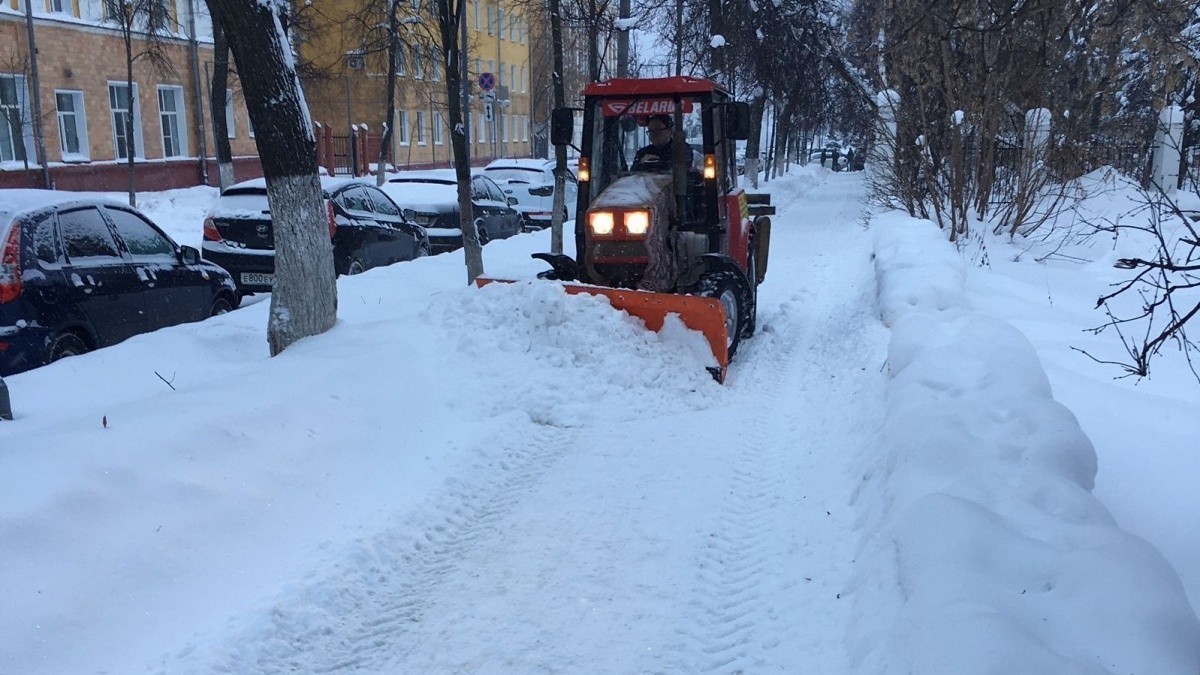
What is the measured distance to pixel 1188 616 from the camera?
2.95 m

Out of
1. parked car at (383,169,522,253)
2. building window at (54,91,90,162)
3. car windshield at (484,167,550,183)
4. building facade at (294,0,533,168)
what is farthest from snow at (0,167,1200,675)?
building window at (54,91,90,162)

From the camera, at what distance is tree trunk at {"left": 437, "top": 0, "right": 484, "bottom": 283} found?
32.2ft

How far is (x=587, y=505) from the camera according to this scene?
512 cm

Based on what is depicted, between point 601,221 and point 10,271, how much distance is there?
433 cm

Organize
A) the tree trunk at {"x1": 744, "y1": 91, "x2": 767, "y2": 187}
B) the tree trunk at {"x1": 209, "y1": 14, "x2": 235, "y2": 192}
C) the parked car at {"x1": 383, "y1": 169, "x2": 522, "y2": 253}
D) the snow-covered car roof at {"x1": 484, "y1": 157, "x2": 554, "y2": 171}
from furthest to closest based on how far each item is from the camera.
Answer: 1. the tree trunk at {"x1": 744, "y1": 91, "x2": 767, "y2": 187}
2. the snow-covered car roof at {"x1": 484, "y1": 157, "x2": 554, "y2": 171}
3. the tree trunk at {"x1": 209, "y1": 14, "x2": 235, "y2": 192}
4. the parked car at {"x1": 383, "y1": 169, "x2": 522, "y2": 253}

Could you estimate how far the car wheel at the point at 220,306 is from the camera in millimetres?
9289

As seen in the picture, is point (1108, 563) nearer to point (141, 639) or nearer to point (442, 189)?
point (141, 639)

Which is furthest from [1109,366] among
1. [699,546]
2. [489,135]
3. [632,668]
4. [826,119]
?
[489,135]

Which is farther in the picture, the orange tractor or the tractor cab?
the tractor cab

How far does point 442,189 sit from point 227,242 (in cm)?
544

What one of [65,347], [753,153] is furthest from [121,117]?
[65,347]

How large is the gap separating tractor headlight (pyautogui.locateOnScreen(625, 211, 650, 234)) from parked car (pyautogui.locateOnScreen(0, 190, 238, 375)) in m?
4.23

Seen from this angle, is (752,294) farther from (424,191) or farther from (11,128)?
(11,128)

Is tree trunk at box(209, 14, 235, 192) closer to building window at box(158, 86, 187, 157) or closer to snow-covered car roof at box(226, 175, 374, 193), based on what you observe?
building window at box(158, 86, 187, 157)
